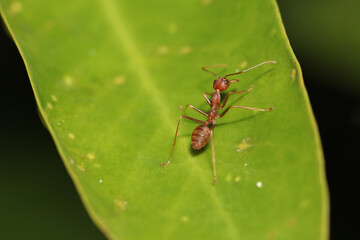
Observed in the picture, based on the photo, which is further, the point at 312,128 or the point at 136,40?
the point at 136,40

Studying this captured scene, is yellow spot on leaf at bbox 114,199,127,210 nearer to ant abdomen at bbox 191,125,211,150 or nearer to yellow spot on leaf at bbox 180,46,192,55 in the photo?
ant abdomen at bbox 191,125,211,150

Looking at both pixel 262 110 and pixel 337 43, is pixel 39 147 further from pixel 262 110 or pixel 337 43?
pixel 337 43

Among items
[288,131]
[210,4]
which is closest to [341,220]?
[288,131]

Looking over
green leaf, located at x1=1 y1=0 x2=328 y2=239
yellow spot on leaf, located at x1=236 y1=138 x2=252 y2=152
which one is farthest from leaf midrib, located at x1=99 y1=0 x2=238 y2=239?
yellow spot on leaf, located at x1=236 y1=138 x2=252 y2=152

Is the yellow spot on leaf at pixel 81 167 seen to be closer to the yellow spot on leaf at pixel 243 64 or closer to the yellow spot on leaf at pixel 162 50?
the yellow spot on leaf at pixel 162 50

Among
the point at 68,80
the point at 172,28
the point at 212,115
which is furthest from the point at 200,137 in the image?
the point at 68,80
